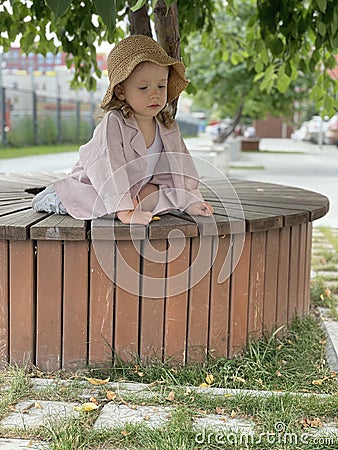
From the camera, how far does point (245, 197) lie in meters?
4.12

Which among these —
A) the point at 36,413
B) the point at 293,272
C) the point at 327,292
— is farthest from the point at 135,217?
the point at 327,292

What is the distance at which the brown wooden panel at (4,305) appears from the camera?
3086mm

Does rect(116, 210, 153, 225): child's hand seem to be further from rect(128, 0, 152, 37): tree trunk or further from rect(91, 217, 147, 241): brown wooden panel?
rect(128, 0, 152, 37): tree trunk

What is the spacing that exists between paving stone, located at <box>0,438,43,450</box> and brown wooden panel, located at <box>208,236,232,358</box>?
1104mm

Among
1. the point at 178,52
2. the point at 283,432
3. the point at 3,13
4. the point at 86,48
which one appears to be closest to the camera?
the point at 283,432

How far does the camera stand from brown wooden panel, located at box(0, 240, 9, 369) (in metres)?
3.09

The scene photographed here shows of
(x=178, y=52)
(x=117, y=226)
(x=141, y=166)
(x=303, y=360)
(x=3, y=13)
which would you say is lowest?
(x=303, y=360)

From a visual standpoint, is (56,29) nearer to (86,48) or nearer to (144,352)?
(86,48)

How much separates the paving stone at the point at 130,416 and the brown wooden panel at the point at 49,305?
0.52m

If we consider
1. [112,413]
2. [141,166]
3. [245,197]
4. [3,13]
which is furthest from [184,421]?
[3,13]

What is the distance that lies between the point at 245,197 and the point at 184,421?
6.06 ft

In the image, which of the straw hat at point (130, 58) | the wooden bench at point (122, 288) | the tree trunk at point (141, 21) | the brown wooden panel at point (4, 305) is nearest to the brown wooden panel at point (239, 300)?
the wooden bench at point (122, 288)

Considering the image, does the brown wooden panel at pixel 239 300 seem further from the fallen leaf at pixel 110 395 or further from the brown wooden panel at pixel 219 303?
the fallen leaf at pixel 110 395

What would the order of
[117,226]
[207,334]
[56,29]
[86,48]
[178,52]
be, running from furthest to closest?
[86,48], [56,29], [178,52], [207,334], [117,226]
